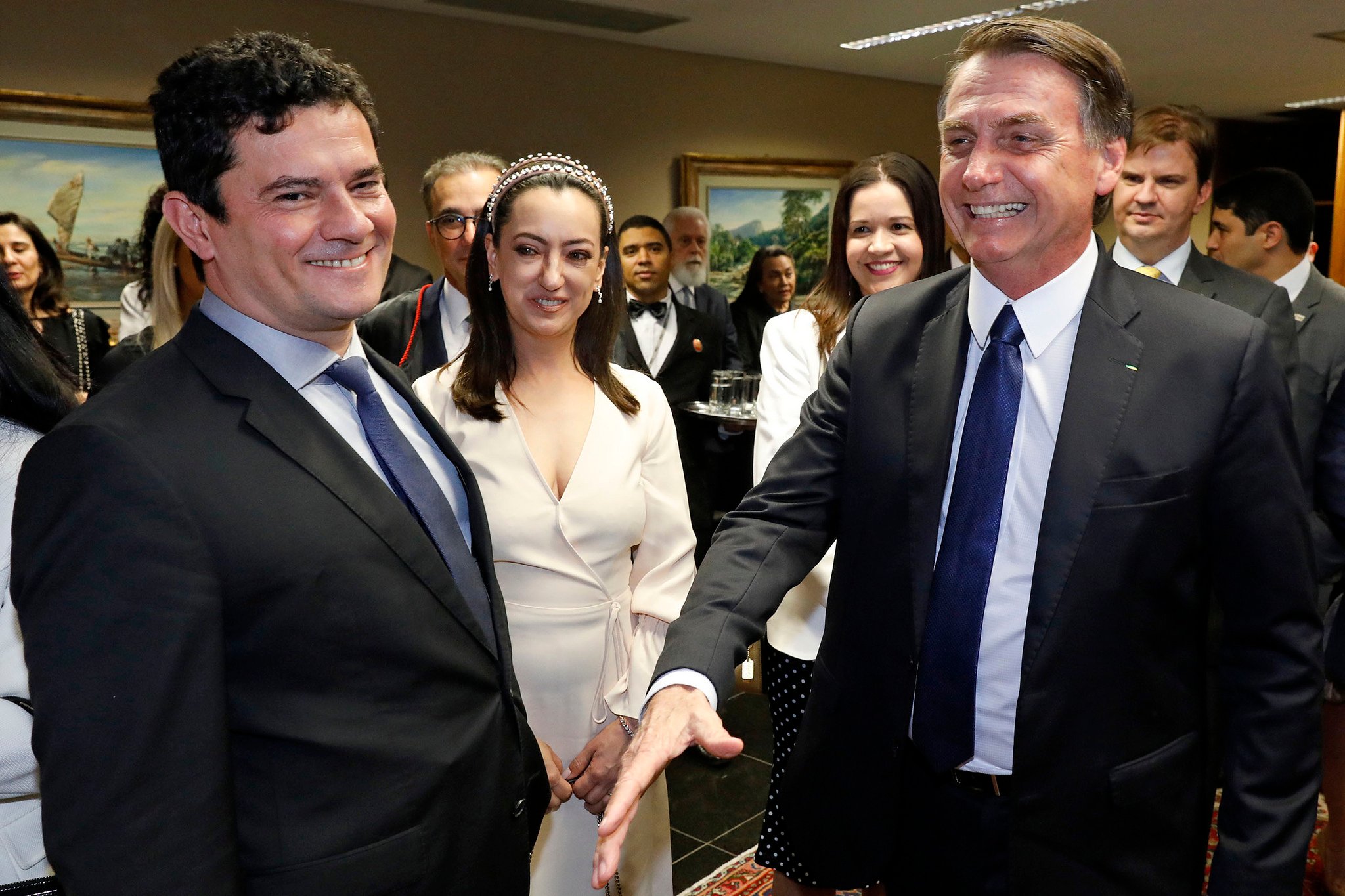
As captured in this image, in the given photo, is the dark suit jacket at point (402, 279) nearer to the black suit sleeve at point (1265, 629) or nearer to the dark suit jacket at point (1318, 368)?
the dark suit jacket at point (1318, 368)

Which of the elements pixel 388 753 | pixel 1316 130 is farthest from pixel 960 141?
pixel 1316 130

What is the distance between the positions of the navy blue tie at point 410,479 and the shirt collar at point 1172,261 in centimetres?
254

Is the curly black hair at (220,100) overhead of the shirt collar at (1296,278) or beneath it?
overhead

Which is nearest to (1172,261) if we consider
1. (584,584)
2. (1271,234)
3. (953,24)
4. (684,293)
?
(1271,234)

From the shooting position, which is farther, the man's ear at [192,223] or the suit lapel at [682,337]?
the suit lapel at [682,337]

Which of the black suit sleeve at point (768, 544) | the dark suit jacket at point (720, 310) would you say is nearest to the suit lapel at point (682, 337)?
the dark suit jacket at point (720, 310)

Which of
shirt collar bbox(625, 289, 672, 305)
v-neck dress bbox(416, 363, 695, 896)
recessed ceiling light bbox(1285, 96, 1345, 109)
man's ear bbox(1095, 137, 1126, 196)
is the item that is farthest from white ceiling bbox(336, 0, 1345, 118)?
man's ear bbox(1095, 137, 1126, 196)

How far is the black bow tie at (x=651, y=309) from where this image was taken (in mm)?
5344

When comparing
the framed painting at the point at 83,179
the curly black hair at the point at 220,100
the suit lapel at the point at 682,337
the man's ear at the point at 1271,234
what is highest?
the framed painting at the point at 83,179

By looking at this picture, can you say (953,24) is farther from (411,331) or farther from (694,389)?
(411,331)

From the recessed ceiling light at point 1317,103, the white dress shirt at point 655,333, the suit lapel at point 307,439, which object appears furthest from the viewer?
the recessed ceiling light at point 1317,103

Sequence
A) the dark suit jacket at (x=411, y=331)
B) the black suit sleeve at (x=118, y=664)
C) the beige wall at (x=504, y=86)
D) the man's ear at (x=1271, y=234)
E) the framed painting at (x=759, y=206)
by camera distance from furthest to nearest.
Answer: the framed painting at (x=759, y=206) < the beige wall at (x=504, y=86) < the man's ear at (x=1271, y=234) < the dark suit jacket at (x=411, y=331) < the black suit sleeve at (x=118, y=664)

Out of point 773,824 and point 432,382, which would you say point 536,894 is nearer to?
point 773,824

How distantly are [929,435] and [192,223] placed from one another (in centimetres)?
106
